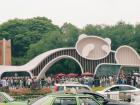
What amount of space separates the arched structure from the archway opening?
1013 cm

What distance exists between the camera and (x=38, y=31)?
104 meters

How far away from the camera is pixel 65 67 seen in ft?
260

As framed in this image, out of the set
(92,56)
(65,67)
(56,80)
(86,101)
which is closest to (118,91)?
(56,80)

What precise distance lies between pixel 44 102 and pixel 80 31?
2674 inches

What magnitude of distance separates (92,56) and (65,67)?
13064 mm

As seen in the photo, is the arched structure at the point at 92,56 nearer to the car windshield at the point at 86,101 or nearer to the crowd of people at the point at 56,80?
the crowd of people at the point at 56,80

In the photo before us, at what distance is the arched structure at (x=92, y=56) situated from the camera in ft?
217

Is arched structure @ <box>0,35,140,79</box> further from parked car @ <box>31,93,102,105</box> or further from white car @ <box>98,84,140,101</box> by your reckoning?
parked car @ <box>31,93,102,105</box>

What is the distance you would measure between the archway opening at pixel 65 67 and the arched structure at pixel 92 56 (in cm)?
1013

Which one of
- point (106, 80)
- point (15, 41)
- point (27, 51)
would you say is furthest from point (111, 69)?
point (15, 41)

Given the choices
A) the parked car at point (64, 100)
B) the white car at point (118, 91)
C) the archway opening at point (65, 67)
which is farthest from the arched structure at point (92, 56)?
the parked car at point (64, 100)

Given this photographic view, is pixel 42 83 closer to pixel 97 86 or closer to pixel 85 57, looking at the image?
pixel 97 86

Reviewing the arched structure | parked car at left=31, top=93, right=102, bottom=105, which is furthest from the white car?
the arched structure

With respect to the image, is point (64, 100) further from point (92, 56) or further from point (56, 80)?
point (92, 56)
